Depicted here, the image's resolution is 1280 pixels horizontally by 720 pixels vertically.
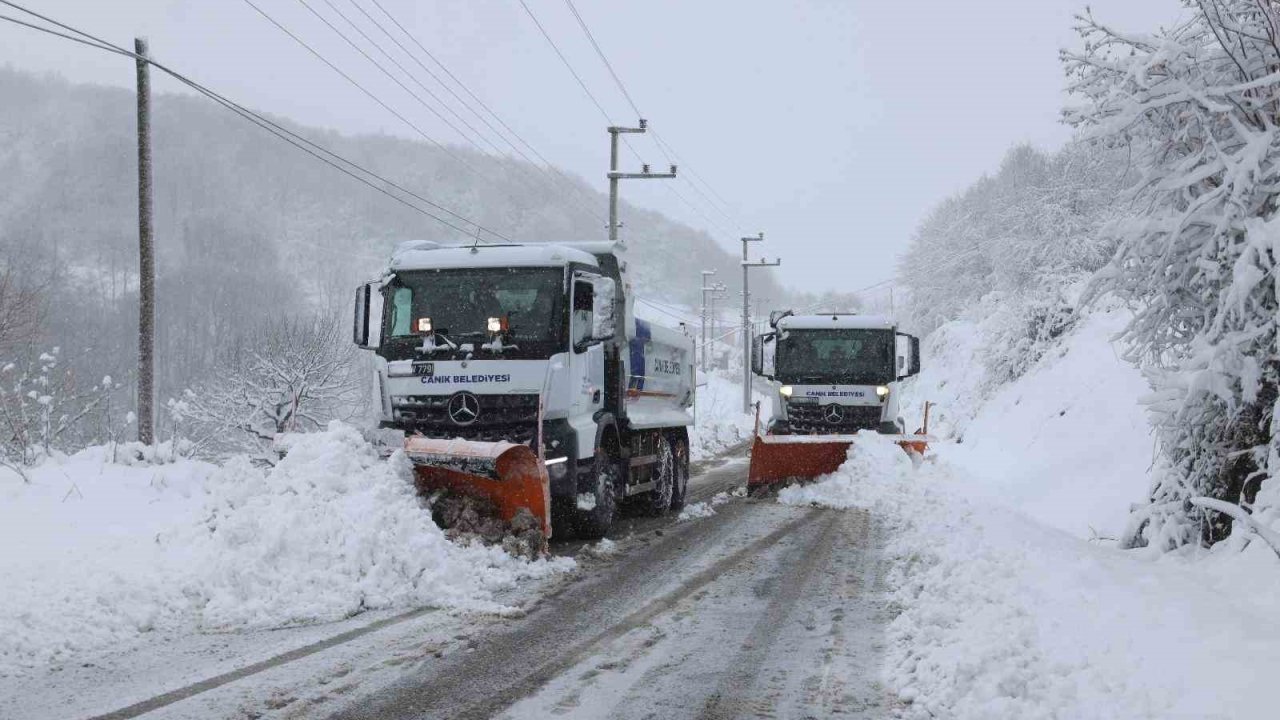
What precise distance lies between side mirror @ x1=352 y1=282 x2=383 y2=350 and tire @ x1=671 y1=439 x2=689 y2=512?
5.02 meters

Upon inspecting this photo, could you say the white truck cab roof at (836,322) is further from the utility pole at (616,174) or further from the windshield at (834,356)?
the utility pole at (616,174)

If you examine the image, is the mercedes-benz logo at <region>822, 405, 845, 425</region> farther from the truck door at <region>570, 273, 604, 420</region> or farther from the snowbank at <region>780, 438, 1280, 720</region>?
the snowbank at <region>780, 438, 1280, 720</region>

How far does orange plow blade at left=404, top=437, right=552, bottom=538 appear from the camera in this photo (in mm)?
8219

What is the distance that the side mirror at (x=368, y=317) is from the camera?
963 centimetres

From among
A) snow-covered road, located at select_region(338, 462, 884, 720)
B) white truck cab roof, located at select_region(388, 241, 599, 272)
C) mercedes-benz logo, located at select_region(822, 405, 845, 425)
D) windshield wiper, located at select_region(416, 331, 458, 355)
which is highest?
white truck cab roof, located at select_region(388, 241, 599, 272)

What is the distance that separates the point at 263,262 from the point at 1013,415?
113297 millimetres

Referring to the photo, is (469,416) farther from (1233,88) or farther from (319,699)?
(1233,88)

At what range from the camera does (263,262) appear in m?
120

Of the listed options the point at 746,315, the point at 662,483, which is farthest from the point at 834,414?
the point at 746,315

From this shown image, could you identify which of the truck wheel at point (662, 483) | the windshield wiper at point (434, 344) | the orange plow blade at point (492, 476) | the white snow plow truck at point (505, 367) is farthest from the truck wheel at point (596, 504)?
the truck wheel at point (662, 483)

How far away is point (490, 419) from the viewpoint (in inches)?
360

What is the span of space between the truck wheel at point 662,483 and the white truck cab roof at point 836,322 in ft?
15.3

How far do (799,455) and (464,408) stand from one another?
749 cm

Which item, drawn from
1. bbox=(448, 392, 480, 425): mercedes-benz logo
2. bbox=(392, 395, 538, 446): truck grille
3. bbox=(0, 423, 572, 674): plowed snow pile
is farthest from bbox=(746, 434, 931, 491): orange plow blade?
bbox=(0, 423, 572, 674): plowed snow pile
